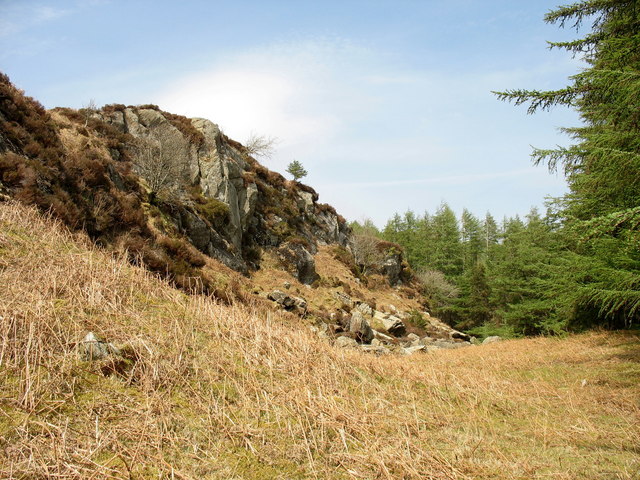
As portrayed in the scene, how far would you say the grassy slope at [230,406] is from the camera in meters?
2.87

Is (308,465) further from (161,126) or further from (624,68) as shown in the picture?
(161,126)

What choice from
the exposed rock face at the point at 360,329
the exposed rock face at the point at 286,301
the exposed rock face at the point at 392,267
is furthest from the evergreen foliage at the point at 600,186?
the exposed rock face at the point at 392,267

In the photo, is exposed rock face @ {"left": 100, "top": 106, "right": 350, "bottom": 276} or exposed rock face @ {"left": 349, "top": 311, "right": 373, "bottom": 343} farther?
exposed rock face @ {"left": 100, "top": 106, "right": 350, "bottom": 276}

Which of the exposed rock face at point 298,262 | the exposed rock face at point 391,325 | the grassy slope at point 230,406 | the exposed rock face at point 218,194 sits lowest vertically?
the exposed rock face at point 391,325

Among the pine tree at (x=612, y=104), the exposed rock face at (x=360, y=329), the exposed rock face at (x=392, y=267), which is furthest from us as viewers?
the exposed rock face at (x=392, y=267)

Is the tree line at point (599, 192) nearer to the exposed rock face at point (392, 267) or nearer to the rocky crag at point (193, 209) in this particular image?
the rocky crag at point (193, 209)

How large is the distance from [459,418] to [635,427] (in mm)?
2188

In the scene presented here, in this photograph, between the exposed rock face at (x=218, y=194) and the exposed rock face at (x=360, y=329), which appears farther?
the exposed rock face at (x=218, y=194)

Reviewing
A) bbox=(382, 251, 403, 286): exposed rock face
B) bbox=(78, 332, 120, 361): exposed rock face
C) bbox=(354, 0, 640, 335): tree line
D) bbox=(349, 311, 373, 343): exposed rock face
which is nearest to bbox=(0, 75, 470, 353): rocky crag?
bbox=(349, 311, 373, 343): exposed rock face

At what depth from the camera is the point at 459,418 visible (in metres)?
4.58

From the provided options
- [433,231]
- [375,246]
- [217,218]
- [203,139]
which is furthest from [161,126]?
[433,231]

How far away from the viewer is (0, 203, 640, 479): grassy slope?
2873mm

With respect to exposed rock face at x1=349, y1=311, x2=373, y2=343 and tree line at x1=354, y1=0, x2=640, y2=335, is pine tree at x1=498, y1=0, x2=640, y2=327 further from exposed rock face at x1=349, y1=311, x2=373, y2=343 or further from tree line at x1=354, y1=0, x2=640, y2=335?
exposed rock face at x1=349, y1=311, x2=373, y2=343

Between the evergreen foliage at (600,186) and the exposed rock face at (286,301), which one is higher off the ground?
the evergreen foliage at (600,186)
